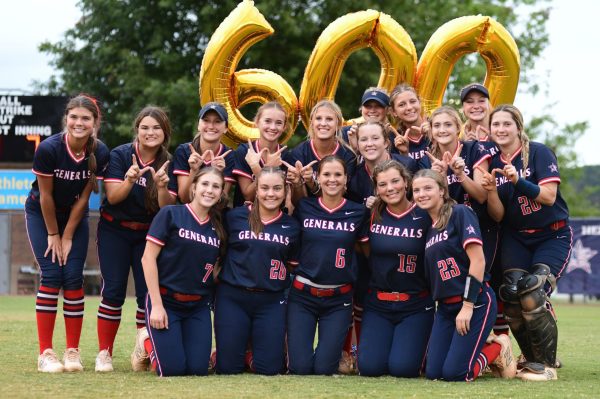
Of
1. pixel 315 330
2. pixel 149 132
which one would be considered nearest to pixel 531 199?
pixel 315 330

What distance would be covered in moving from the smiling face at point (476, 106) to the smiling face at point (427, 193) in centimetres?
118

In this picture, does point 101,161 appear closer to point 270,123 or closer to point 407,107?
point 270,123

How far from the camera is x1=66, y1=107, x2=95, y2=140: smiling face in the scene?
6.37 meters

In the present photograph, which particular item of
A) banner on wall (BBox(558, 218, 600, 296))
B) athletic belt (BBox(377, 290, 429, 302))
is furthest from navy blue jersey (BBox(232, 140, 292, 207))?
banner on wall (BBox(558, 218, 600, 296))

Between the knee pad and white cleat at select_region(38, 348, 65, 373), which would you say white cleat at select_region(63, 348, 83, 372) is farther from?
the knee pad

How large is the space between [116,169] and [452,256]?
8.17ft

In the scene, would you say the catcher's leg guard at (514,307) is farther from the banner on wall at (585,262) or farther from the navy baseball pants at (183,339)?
the banner on wall at (585,262)

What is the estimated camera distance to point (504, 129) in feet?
21.0

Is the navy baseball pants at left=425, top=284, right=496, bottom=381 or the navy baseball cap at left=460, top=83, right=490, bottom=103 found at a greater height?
the navy baseball cap at left=460, top=83, right=490, bottom=103

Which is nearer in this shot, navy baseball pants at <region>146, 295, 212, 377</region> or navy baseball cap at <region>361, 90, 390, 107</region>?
navy baseball pants at <region>146, 295, 212, 377</region>

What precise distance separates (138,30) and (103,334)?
16.6 metres

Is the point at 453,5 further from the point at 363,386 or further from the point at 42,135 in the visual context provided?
the point at 363,386

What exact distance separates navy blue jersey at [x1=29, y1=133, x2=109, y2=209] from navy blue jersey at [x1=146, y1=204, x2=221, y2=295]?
0.67 meters

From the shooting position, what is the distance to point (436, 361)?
20.1 feet
